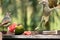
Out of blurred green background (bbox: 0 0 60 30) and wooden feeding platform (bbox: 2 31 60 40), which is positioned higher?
blurred green background (bbox: 0 0 60 30)

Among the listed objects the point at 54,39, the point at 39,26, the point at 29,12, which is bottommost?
the point at 54,39

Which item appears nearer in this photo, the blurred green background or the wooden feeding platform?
the wooden feeding platform

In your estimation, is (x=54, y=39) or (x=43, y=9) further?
(x=43, y=9)

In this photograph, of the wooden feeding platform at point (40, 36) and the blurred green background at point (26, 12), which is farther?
the blurred green background at point (26, 12)

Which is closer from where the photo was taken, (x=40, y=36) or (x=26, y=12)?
(x=40, y=36)

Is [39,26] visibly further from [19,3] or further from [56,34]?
[19,3]

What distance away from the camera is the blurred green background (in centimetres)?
179

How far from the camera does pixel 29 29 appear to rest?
1785mm

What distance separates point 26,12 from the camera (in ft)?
5.94

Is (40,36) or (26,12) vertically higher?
(26,12)

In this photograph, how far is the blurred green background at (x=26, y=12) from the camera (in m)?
1.79

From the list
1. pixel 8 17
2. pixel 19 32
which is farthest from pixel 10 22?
pixel 19 32

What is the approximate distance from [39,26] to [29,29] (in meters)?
0.10

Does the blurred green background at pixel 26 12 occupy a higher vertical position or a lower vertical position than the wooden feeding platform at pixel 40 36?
higher
